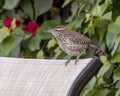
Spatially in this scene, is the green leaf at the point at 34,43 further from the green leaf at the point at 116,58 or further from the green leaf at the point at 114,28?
the green leaf at the point at 116,58

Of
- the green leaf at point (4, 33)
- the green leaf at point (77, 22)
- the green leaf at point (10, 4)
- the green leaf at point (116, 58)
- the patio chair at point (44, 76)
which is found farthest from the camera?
the green leaf at point (10, 4)

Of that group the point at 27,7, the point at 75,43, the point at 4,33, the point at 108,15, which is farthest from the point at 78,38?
the point at 27,7

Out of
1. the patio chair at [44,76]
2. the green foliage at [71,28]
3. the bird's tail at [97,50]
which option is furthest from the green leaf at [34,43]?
the patio chair at [44,76]

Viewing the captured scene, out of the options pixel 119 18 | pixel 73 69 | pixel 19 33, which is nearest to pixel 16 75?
pixel 73 69

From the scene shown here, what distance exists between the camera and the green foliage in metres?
3.96

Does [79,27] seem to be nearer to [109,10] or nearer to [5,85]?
[109,10]

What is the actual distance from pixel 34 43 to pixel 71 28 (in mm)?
394

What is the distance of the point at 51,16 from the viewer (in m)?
Result: 5.08

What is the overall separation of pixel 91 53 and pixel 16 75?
1.32 m

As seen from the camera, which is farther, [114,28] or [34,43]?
[34,43]

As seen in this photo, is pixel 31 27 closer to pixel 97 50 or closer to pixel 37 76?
pixel 97 50

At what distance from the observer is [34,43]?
4730 mm

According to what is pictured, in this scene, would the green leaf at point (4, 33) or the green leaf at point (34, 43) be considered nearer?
the green leaf at point (4, 33)

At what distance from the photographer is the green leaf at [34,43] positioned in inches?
185
